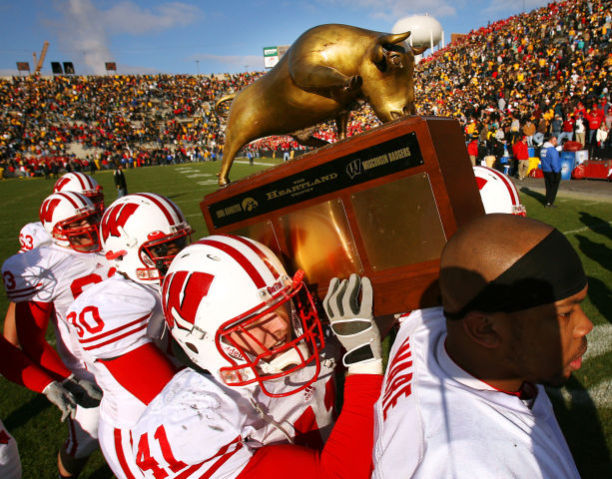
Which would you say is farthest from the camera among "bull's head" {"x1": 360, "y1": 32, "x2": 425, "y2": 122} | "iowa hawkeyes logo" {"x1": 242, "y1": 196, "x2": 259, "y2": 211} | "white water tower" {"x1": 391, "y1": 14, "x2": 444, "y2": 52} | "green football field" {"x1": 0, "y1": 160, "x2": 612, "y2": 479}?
"white water tower" {"x1": 391, "y1": 14, "x2": 444, "y2": 52}

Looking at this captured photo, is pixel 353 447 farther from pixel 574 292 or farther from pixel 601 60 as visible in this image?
pixel 601 60

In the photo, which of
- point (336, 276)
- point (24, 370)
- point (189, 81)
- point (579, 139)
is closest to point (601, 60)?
point (579, 139)

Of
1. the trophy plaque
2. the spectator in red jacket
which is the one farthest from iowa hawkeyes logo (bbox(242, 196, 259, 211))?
the spectator in red jacket

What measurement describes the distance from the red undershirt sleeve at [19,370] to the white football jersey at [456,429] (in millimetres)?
2305

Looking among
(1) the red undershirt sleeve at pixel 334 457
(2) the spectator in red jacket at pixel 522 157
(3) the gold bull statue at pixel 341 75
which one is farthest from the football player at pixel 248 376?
(2) the spectator in red jacket at pixel 522 157

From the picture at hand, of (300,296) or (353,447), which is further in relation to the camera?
(300,296)

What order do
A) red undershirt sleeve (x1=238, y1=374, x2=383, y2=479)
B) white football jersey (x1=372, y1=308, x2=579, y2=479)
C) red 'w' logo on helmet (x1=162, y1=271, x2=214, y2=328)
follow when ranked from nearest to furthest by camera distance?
1. white football jersey (x1=372, y1=308, x2=579, y2=479)
2. red undershirt sleeve (x1=238, y1=374, x2=383, y2=479)
3. red 'w' logo on helmet (x1=162, y1=271, x2=214, y2=328)

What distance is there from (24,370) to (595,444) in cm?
378

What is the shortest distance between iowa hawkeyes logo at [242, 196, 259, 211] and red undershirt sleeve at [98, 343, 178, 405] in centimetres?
91

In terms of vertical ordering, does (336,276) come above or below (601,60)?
below

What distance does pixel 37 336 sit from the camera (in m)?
2.95

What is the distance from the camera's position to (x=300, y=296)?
182 cm

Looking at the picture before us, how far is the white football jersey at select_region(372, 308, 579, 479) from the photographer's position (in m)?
0.88

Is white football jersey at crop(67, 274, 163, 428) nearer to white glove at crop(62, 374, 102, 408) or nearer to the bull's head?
white glove at crop(62, 374, 102, 408)
